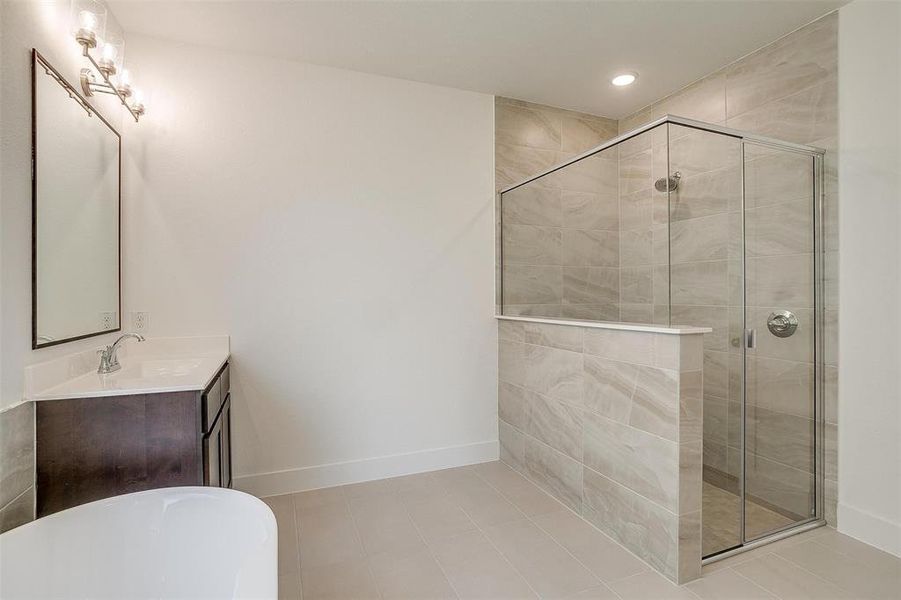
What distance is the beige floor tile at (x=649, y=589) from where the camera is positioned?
1.71 m

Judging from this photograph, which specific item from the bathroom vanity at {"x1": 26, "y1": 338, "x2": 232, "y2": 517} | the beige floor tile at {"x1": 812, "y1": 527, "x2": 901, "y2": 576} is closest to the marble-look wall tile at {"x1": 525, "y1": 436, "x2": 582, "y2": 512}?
the beige floor tile at {"x1": 812, "y1": 527, "x2": 901, "y2": 576}

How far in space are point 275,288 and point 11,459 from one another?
142 cm

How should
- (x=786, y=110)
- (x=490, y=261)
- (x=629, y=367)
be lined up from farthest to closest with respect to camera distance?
(x=490, y=261) < (x=786, y=110) < (x=629, y=367)

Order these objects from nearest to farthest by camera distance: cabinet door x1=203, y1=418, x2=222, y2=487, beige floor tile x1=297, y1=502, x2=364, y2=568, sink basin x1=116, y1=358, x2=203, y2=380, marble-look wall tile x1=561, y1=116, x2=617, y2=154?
cabinet door x1=203, y1=418, x2=222, y2=487 → sink basin x1=116, y1=358, x2=203, y2=380 → beige floor tile x1=297, y1=502, x2=364, y2=568 → marble-look wall tile x1=561, y1=116, x2=617, y2=154

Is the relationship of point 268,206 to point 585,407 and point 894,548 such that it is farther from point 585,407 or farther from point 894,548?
point 894,548

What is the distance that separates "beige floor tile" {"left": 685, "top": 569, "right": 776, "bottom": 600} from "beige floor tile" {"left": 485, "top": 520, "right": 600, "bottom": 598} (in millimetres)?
411

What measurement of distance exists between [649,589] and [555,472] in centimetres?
84

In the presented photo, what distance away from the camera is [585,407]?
2332 mm

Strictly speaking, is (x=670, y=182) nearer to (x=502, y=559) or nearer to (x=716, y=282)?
(x=716, y=282)

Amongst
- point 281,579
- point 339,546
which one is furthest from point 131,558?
point 339,546

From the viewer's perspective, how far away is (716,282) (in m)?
2.20

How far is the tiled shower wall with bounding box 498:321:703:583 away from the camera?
1.80 meters

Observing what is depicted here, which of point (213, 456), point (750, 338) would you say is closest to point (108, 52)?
point (213, 456)

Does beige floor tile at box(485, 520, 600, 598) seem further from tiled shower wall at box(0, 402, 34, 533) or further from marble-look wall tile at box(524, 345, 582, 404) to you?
tiled shower wall at box(0, 402, 34, 533)
